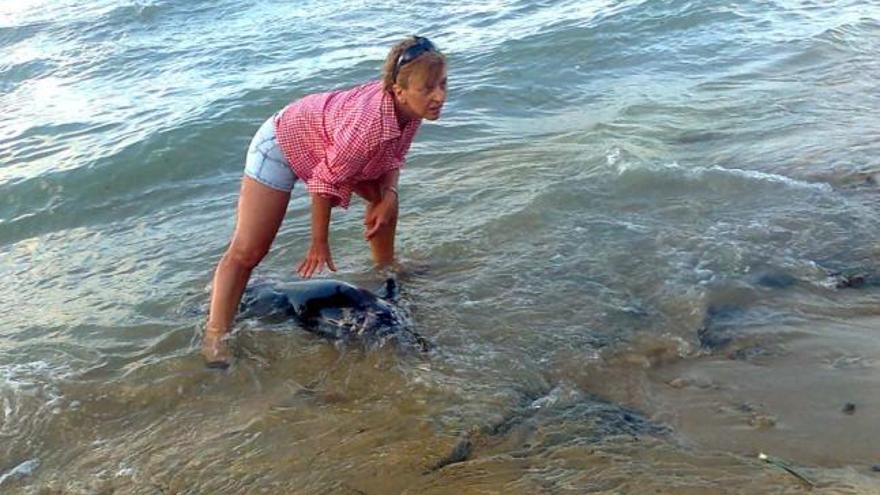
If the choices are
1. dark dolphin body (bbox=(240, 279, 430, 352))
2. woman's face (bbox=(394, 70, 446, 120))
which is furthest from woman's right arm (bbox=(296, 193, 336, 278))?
woman's face (bbox=(394, 70, 446, 120))

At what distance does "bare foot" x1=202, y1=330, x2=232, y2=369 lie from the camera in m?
4.57

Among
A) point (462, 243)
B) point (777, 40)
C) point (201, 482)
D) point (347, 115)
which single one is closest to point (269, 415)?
point (201, 482)

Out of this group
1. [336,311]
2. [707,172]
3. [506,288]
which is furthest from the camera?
[707,172]

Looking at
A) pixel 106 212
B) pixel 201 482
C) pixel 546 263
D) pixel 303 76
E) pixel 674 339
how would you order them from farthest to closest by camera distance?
pixel 303 76
pixel 106 212
pixel 546 263
pixel 674 339
pixel 201 482

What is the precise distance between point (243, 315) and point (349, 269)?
913 mm

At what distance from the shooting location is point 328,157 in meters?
4.14

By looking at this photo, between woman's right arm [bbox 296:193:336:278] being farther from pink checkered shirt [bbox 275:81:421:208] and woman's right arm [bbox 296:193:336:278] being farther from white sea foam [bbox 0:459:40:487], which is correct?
white sea foam [bbox 0:459:40:487]

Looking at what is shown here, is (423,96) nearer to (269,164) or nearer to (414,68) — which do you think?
(414,68)

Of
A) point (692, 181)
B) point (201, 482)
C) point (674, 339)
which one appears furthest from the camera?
point (692, 181)

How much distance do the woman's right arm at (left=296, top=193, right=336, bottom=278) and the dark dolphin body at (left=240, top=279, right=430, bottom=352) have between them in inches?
16.6

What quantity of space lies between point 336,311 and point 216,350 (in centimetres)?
64

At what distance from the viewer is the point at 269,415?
13.2 feet

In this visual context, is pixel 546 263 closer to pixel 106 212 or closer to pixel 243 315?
pixel 243 315

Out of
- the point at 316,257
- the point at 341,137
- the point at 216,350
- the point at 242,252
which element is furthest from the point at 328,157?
the point at 216,350
